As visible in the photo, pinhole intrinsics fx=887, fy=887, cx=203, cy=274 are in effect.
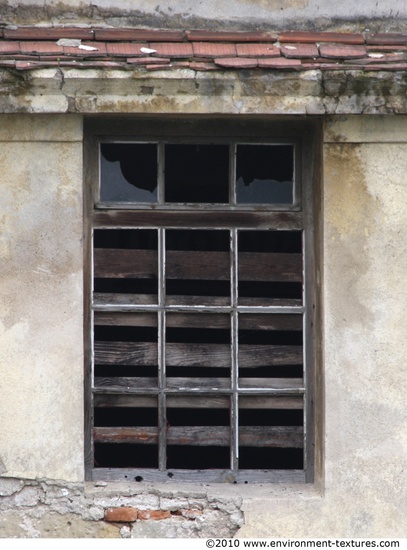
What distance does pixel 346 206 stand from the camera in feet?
16.5

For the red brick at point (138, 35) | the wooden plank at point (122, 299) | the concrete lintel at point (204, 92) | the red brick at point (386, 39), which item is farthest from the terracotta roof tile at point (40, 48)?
the red brick at point (386, 39)

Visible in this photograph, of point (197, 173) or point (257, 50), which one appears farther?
point (197, 173)

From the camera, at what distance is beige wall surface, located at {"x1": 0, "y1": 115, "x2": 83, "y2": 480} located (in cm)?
500

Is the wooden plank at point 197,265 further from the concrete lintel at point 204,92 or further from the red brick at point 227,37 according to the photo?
the red brick at point 227,37

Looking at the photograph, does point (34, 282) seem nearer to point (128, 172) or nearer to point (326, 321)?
point (128, 172)

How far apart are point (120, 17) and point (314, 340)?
2186 mm

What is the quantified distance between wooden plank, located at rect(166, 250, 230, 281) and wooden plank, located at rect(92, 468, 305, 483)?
1.15m

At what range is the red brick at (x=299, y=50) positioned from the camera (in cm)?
480

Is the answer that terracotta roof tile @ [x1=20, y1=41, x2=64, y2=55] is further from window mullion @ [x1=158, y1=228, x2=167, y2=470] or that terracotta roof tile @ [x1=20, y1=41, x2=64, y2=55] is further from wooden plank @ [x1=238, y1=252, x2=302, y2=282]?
wooden plank @ [x1=238, y1=252, x2=302, y2=282]

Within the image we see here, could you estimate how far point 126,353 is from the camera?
523 cm

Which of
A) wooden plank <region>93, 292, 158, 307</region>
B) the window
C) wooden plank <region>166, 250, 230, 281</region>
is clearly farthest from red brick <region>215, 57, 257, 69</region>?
wooden plank <region>93, 292, 158, 307</region>

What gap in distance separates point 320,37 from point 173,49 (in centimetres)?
85

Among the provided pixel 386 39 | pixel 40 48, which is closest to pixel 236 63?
pixel 386 39

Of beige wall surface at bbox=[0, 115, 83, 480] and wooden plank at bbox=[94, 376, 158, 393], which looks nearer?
beige wall surface at bbox=[0, 115, 83, 480]
